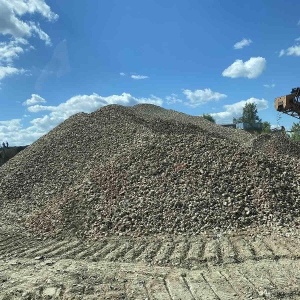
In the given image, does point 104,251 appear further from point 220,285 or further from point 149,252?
point 220,285

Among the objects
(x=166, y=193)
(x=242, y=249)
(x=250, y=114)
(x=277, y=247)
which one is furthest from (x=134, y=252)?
(x=250, y=114)

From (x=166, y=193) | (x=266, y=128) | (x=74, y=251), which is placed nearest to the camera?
(x=74, y=251)

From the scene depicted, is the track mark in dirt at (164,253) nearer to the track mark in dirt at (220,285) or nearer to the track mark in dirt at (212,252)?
the track mark in dirt at (212,252)

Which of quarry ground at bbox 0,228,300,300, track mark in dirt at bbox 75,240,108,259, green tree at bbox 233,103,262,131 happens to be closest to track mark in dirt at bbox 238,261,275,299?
quarry ground at bbox 0,228,300,300

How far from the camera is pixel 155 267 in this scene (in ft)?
16.0

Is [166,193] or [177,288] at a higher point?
[166,193]

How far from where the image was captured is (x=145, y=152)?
8.98 meters

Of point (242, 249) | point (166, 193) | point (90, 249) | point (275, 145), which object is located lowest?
point (242, 249)

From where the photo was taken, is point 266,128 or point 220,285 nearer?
point 220,285

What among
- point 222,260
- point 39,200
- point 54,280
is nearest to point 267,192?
point 222,260

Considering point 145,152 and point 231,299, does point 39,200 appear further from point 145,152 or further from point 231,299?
point 231,299

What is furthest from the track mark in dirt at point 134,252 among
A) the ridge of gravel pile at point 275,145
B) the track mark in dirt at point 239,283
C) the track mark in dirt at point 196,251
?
the ridge of gravel pile at point 275,145

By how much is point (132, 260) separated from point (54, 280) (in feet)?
3.75

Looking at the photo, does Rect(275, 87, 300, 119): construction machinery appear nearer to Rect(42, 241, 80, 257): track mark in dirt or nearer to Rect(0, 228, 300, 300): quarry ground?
Rect(0, 228, 300, 300): quarry ground
